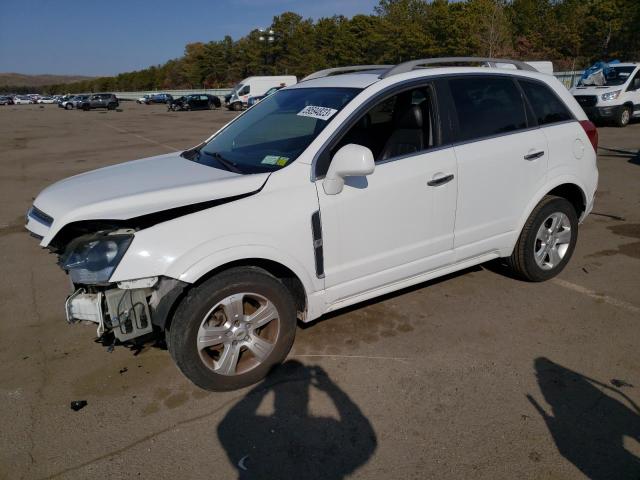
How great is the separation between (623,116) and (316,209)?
52.9 ft

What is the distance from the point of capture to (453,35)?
4903cm

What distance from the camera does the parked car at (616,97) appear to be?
594 inches

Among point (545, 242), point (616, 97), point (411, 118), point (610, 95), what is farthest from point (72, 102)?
point (545, 242)

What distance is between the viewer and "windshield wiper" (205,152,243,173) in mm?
3231

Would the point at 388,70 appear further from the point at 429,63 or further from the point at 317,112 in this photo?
the point at 317,112

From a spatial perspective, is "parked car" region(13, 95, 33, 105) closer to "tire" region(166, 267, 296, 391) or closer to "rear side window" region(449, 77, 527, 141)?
"rear side window" region(449, 77, 527, 141)

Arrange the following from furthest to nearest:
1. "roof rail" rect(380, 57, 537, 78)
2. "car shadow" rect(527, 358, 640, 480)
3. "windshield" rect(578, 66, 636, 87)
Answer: "windshield" rect(578, 66, 636, 87) < "roof rail" rect(380, 57, 537, 78) < "car shadow" rect(527, 358, 640, 480)

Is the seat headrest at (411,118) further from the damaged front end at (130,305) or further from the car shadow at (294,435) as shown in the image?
the damaged front end at (130,305)

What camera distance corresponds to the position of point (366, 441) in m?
2.55

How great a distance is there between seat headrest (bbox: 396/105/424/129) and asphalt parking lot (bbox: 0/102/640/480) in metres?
1.46

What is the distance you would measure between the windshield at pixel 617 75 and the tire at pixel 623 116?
823 millimetres

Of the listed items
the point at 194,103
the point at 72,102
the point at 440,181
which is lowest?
the point at 440,181

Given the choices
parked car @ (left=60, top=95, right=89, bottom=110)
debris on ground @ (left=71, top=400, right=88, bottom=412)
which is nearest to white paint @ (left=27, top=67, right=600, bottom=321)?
debris on ground @ (left=71, top=400, right=88, bottom=412)

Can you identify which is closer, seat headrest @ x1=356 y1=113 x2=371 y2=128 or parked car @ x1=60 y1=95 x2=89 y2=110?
seat headrest @ x1=356 y1=113 x2=371 y2=128
